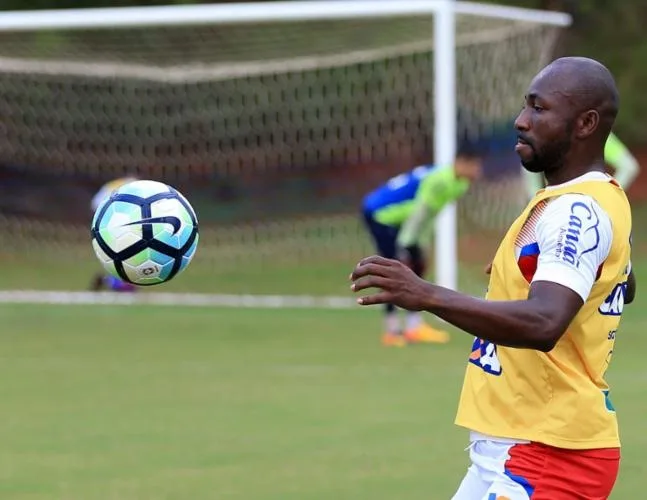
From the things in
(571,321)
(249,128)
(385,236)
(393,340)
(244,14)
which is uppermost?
(244,14)

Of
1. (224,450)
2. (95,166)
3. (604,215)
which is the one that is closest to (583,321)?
(604,215)

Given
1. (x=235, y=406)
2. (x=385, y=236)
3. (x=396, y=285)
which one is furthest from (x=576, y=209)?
(x=385, y=236)

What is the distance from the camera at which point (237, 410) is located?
9289 mm

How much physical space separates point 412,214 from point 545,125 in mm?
9383

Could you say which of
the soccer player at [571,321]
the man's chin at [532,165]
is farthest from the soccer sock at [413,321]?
the man's chin at [532,165]

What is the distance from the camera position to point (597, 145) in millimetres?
3762

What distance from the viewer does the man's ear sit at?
3695 mm

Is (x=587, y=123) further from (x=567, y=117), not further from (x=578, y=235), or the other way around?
(x=578, y=235)

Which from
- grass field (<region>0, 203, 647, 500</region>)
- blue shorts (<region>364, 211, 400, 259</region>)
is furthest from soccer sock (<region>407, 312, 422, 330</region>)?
blue shorts (<region>364, 211, 400, 259</region>)

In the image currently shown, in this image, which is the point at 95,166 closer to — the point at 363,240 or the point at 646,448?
the point at 363,240

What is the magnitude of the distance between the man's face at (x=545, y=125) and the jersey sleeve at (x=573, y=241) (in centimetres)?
17

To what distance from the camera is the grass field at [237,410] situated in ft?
23.3

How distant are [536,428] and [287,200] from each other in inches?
780

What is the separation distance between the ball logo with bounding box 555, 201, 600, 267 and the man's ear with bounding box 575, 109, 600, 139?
0.25 metres
